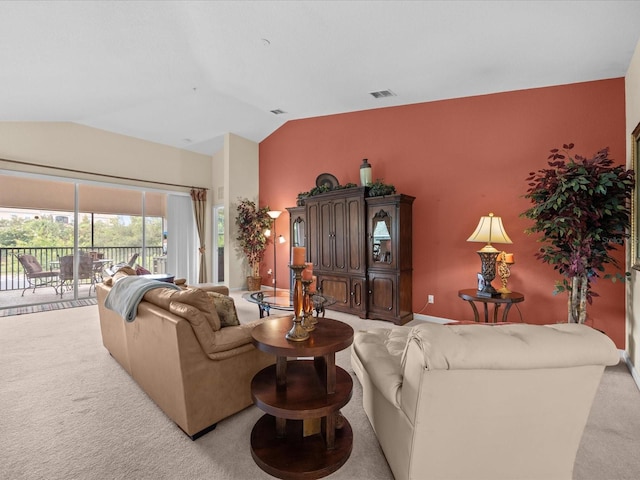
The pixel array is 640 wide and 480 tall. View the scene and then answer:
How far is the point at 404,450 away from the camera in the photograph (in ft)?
4.59

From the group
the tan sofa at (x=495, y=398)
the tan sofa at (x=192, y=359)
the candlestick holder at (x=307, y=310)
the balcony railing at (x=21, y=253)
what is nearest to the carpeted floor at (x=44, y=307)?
the balcony railing at (x=21, y=253)

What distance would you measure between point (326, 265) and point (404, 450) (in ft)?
12.1

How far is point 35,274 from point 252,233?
12.3ft

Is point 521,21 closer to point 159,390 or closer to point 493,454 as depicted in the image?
point 493,454

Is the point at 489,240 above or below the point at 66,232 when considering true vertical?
below

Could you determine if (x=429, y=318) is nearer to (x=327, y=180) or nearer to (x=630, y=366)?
(x=630, y=366)

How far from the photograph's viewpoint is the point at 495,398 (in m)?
1.23

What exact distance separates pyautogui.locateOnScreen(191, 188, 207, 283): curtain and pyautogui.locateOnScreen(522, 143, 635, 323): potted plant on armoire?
21.0ft

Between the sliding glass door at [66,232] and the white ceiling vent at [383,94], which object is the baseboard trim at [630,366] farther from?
the sliding glass door at [66,232]

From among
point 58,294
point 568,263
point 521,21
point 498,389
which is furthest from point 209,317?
point 58,294

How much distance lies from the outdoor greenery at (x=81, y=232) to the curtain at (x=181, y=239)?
0.27 meters

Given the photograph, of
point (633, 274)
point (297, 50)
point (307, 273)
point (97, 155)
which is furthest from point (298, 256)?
point (97, 155)

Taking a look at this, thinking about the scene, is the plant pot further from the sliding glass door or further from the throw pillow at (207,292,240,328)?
the throw pillow at (207,292,240,328)

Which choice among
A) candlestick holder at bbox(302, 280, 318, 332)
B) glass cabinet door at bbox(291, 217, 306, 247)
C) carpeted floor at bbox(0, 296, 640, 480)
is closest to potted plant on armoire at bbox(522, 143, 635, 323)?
carpeted floor at bbox(0, 296, 640, 480)
